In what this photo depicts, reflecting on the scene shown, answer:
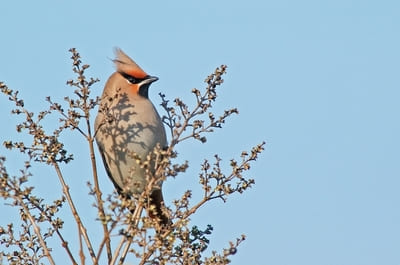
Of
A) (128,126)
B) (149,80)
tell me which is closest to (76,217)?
(128,126)

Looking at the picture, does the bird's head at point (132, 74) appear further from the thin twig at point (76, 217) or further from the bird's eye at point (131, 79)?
the thin twig at point (76, 217)

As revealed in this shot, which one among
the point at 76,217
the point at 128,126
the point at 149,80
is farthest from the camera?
the point at 149,80

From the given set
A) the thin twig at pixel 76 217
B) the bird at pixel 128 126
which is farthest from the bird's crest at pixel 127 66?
the thin twig at pixel 76 217

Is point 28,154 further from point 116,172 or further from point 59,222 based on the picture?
point 116,172

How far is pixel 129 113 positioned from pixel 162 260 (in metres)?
1.75

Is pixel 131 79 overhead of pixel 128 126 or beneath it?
overhead

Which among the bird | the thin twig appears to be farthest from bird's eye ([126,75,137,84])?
the thin twig

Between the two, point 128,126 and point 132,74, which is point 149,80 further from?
point 128,126

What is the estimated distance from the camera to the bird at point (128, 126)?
4.24 meters

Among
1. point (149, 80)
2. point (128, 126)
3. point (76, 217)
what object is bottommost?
point (76, 217)

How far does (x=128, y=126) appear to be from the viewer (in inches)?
170

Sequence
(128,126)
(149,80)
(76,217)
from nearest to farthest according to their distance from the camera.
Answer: (76,217), (128,126), (149,80)

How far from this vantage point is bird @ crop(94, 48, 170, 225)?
4242 mm

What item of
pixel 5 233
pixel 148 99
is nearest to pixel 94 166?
pixel 5 233
